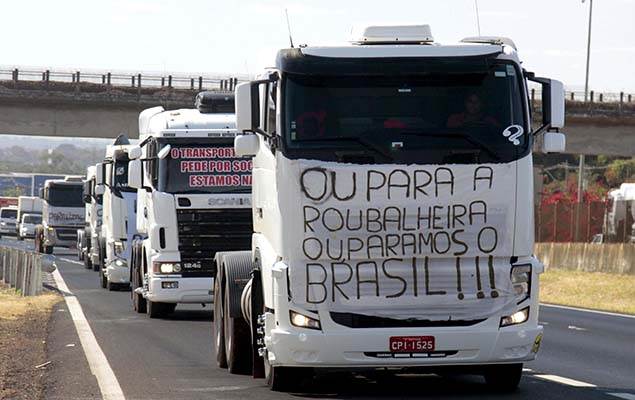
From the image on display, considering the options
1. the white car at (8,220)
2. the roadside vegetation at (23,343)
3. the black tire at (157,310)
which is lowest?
the roadside vegetation at (23,343)

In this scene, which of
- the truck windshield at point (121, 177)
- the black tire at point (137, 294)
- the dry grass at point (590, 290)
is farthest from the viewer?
the truck windshield at point (121, 177)

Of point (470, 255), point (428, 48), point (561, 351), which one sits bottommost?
point (561, 351)

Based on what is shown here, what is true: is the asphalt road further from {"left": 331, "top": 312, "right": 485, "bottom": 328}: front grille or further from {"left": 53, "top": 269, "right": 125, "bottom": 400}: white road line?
{"left": 331, "top": 312, "right": 485, "bottom": 328}: front grille

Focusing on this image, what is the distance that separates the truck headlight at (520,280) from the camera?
13711 mm

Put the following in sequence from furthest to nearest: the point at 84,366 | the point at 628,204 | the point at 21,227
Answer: the point at 21,227, the point at 628,204, the point at 84,366

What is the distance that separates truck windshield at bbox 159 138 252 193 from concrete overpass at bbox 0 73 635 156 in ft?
181

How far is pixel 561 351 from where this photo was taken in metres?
20.3

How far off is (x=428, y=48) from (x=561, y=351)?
25.0 ft

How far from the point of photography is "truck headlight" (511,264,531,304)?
1371 cm

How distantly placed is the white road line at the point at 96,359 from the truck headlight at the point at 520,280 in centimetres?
337

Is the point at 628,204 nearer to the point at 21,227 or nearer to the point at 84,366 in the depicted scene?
the point at 21,227

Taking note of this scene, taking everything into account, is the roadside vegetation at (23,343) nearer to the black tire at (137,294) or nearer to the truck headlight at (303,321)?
the black tire at (137,294)

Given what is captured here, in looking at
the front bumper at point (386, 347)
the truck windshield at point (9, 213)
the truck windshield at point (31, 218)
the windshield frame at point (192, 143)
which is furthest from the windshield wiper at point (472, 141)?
the truck windshield at point (9, 213)

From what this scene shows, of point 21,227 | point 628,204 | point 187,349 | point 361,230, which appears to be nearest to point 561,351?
point 187,349
